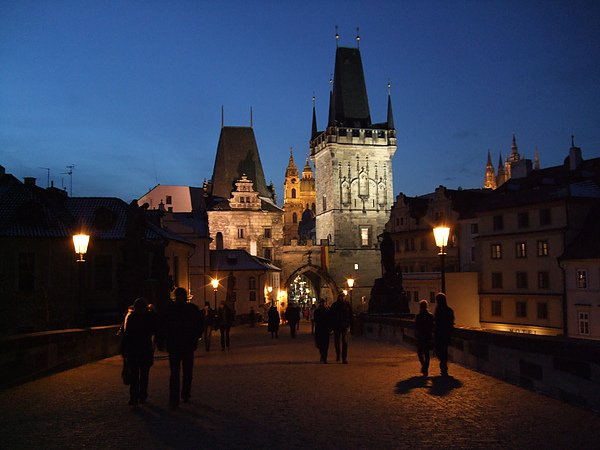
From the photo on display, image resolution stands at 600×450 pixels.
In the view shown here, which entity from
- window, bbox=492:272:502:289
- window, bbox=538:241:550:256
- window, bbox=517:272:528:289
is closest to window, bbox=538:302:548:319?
window, bbox=517:272:528:289

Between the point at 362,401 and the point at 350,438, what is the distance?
A: 8.12ft

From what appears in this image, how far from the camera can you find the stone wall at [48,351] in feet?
39.2

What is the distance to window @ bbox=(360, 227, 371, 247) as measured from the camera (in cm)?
8162

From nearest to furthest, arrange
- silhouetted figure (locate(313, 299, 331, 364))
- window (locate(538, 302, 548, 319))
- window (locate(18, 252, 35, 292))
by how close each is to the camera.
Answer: silhouetted figure (locate(313, 299, 331, 364))
window (locate(18, 252, 35, 292))
window (locate(538, 302, 548, 319))

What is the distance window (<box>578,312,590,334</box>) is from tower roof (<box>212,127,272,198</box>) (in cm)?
4529

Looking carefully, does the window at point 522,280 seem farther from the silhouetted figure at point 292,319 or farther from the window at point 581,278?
the silhouetted figure at point 292,319

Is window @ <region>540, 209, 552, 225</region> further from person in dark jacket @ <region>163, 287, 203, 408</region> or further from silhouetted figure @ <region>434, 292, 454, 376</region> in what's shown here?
person in dark jacket @ <region>163, 287, 203, 408</region>

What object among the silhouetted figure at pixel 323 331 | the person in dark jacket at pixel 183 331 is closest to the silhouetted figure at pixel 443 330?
the silhouetted figure at pixel 323 331

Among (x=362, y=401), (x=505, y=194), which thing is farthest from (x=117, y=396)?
(x=505, y=194)

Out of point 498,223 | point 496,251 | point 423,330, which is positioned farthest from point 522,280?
point 423,330

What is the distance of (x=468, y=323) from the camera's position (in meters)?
46.6

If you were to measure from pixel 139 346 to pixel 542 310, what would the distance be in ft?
118

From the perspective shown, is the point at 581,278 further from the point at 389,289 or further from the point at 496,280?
the point at 389,289

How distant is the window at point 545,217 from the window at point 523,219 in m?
1.16
